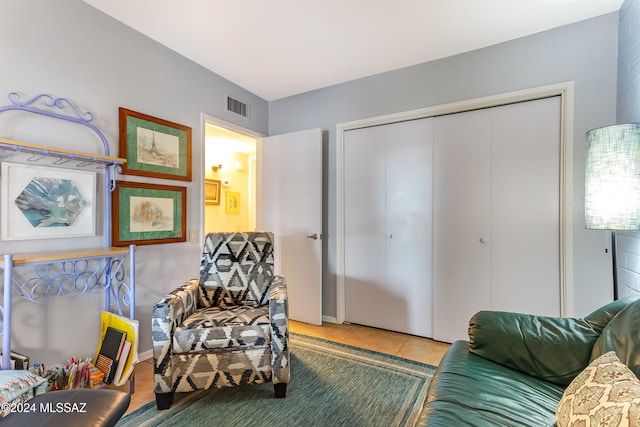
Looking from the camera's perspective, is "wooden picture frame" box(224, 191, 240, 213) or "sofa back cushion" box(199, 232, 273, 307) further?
"wooden picture frame" box(224, 191, 240, 213)

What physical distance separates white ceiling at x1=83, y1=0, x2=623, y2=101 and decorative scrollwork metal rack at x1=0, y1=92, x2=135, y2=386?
79 centimetres

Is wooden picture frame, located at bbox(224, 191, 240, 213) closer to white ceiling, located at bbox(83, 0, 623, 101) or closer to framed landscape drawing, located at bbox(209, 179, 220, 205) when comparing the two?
framed landscape drawing, located at bbox(209, 179, 220, 205)

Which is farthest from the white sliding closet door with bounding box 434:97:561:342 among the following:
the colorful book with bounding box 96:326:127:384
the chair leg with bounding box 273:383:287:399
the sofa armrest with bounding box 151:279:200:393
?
the colorful book with bounding box 96:326:127:384

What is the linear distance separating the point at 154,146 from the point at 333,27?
5.34 ft

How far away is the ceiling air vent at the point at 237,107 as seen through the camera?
115 inches

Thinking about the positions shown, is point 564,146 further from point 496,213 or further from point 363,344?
point 363,344

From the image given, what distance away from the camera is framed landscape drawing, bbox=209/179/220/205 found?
180 inches

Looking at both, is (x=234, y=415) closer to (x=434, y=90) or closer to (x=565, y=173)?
(x=565, y=173)

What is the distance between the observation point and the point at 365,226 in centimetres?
287

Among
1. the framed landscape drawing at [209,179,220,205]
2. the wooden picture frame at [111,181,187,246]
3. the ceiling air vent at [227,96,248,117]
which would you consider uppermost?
the ceiling air vent at [227,96,248,117]

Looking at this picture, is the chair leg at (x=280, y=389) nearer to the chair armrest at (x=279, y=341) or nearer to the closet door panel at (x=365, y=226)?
the chair armrest at (x=279, y=341)

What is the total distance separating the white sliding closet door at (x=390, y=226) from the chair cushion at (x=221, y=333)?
4.53 feet

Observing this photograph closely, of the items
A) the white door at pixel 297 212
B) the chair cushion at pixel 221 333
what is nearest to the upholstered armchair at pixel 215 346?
the chair cushion at pixel 221 333

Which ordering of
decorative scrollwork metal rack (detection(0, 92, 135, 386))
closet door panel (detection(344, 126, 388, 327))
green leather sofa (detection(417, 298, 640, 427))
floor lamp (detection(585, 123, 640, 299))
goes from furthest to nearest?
closet door panel (detection(344, 126, 388, 327))
decorative scrollwork metal rack (detection(0, 92, 135, 386))
floor lamp (detection(585, 123, 640, 299))
green leather sofa (detection(417, 298, 640, 427))
